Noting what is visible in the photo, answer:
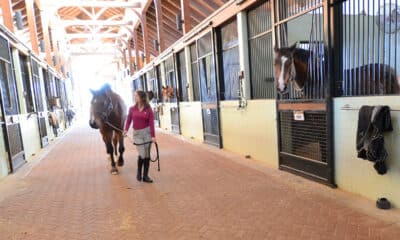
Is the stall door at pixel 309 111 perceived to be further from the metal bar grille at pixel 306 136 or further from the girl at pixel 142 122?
the girl at pixel 142 122

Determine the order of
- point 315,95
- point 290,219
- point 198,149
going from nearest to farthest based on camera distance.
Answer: point 290,219
point 315,95
point 198,149

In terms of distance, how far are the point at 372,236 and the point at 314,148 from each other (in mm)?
1634

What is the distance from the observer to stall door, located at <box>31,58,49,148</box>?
8647mm

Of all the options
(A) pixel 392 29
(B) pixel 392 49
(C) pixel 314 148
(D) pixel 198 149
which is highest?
(A) pixel 392 29

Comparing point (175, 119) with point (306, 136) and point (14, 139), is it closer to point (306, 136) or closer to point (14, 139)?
point (14, 139)

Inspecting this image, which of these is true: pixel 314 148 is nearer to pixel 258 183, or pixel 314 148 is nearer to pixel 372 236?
pixel 258 183

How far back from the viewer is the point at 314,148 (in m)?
3.87

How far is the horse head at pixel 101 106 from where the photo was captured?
15.7 feet

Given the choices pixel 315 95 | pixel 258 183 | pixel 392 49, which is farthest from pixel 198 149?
pixel 392 49

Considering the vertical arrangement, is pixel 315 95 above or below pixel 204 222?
above

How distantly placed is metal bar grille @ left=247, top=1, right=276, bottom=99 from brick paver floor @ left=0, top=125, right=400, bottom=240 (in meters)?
1.35

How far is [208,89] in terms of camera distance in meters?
7.32

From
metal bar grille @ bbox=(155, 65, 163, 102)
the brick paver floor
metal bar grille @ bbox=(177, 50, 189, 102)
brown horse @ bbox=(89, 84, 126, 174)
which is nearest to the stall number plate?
the brick paver floor

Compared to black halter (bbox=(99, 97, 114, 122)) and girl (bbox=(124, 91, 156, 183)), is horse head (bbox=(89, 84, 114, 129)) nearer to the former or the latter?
black halter (bbox=(99, 97, 114, 122))
